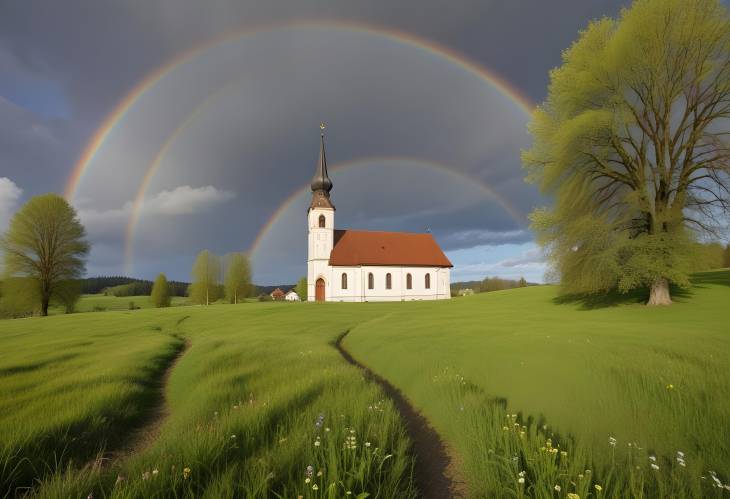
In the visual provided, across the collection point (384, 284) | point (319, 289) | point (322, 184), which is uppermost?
point (322, 184)

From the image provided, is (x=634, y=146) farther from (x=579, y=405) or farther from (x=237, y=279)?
(x=237, y=279)

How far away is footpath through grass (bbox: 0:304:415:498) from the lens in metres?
3.58

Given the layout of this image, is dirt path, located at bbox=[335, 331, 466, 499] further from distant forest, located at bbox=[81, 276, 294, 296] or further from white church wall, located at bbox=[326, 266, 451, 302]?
distant forest, located at bbox=[81, 276, 294, 296]

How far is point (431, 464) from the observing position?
554cm

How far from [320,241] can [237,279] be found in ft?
94.8

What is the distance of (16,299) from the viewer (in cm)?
4128

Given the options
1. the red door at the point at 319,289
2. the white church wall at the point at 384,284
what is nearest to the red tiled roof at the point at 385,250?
the white church wall at the point at 384,284

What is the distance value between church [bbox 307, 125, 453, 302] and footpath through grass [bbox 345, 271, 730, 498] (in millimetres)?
41635

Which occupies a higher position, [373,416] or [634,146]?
[634,146]

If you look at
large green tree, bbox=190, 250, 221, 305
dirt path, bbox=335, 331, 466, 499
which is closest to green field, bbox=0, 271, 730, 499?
dirt path, bbox=335, 331, 466, 499

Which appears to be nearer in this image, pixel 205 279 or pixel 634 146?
pixel 634 146

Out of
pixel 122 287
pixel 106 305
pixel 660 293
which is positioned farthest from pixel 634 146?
pixel 122 287

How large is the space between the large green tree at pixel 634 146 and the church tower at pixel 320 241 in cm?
3938

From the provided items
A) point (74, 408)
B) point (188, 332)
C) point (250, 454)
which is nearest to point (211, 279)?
point (188, 332)
